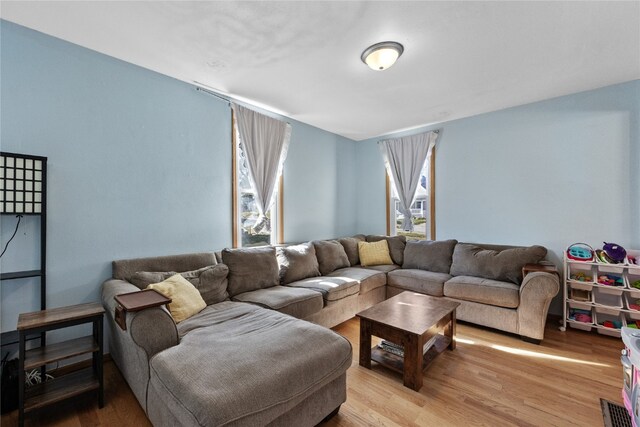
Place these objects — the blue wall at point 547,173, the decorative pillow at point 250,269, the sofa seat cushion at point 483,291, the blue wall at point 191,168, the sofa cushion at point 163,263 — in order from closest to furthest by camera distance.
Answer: the blue wall at point 191,168 → the sofa cushion at point 163,263 → the decorative pillow at point 250,269 → the sofa seat cushion at point 483,291 → the blue wall at point 547,173

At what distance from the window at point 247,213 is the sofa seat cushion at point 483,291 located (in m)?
2.23

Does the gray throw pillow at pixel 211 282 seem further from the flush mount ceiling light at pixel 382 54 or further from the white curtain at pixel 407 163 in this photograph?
the white curtain at pixel 407 163

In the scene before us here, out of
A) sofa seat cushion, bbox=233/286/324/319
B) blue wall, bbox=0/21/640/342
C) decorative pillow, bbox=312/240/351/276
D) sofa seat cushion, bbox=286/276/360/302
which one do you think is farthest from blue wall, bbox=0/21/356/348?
decorative pillow, bbox=312/240/351/276

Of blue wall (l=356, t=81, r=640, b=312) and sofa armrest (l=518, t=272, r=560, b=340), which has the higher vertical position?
blue wall (l=356, t=81, r=640, b=312)

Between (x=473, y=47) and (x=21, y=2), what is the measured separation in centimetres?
320

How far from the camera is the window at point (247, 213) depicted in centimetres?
327

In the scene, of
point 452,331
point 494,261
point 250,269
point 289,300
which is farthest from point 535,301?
point 250,269

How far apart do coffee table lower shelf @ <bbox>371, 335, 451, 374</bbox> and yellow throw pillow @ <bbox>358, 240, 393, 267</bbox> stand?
A: 5.16 ft

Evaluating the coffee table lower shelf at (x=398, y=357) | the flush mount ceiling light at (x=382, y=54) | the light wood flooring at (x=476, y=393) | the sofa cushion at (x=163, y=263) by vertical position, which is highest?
the flush mount ceiling light at (x=382, y=54)

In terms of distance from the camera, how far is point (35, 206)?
196 centimetres

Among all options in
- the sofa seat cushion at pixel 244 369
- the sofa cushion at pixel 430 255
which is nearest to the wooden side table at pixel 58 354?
the sofa seat cushion at pixel 244 369

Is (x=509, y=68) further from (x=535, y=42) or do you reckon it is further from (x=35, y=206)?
(x=35, y=206)

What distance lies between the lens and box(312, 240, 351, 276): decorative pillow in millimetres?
3564

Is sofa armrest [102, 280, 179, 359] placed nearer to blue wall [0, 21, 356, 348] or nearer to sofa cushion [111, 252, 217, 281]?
sofa cushion [111, 252, 217, 281]
